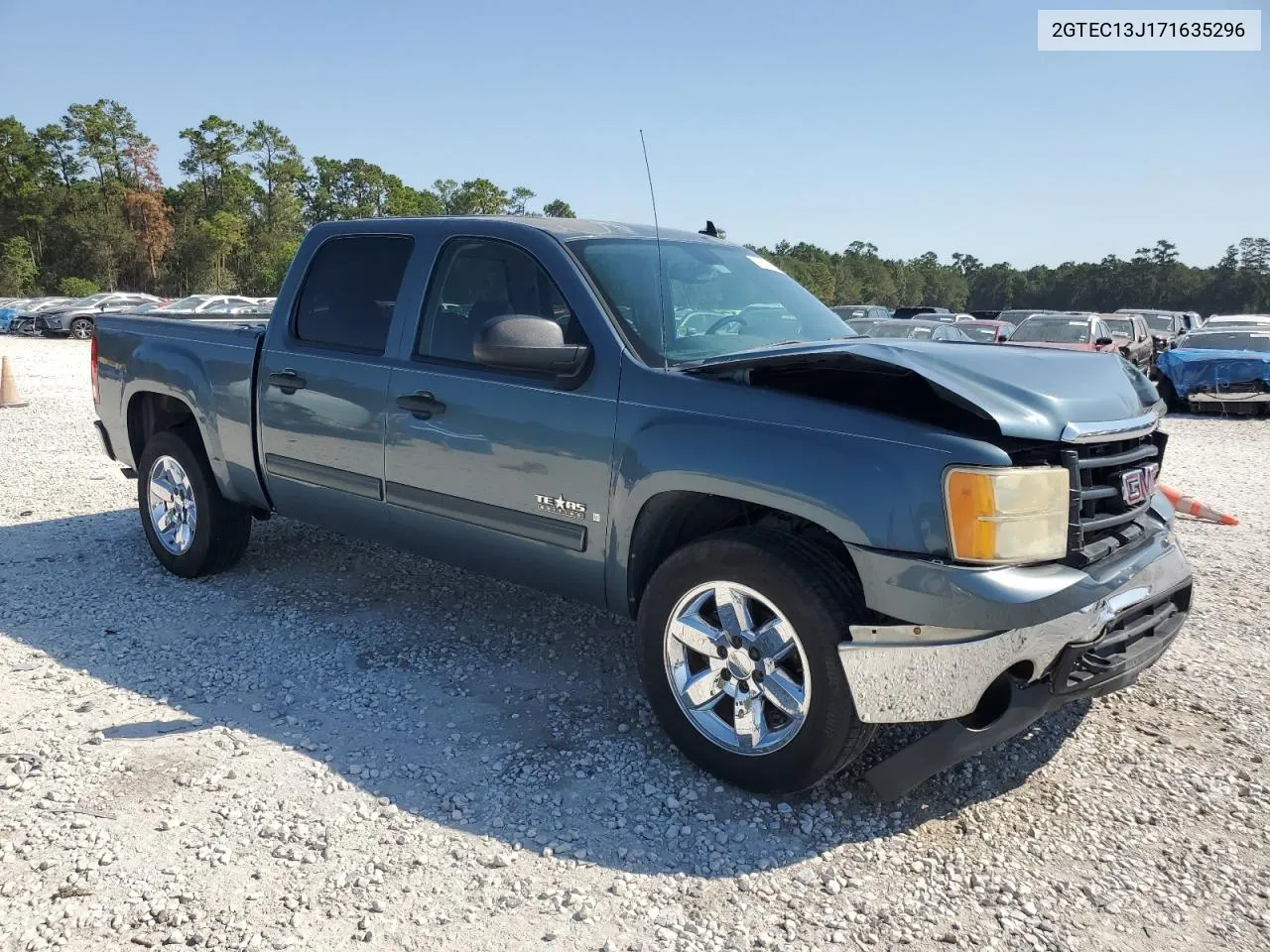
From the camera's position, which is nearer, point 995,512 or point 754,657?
point 995,512

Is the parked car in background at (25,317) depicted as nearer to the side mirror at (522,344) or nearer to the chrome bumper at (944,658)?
the side mirror at (522,344)

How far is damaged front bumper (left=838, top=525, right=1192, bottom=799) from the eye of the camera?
285 cm

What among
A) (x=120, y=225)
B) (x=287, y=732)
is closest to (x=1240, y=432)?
(x=287, y=732)

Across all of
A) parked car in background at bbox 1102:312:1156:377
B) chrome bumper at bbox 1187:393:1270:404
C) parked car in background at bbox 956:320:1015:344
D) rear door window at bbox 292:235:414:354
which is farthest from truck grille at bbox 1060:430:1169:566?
parked car in background at bbox 956:320:1015:344

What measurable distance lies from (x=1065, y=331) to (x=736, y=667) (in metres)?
16.2

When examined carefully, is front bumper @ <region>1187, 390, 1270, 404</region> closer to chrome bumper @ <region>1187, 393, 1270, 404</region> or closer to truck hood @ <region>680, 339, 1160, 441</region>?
chrome bumper @ <region>1187, 393, 1270, 404</region>

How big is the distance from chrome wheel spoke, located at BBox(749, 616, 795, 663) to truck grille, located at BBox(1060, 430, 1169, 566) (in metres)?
0.90

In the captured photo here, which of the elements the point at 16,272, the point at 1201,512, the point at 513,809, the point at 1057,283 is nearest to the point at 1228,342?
the point at 1201,512

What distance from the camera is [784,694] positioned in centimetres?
316

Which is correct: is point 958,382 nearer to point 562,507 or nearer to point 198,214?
point 562,507

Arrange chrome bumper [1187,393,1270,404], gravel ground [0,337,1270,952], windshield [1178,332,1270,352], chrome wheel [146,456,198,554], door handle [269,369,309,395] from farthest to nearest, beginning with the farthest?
1. windshield [1178,332,1270,352]
2. chrome bumper [1187,393,1270,404]
3. chrome wheel [146,456,198,554]
4. door handle [269,369,309,395]
5. gravel ground [0,337,1270,952]

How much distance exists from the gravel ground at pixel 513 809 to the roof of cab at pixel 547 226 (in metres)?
1.91

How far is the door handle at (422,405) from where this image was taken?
4055mm

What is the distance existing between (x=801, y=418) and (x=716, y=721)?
1089 mm
